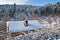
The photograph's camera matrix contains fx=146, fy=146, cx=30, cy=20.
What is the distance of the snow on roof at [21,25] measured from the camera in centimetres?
278

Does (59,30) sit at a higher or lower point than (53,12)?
lower

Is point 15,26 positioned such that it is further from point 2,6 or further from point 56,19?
point 56,19

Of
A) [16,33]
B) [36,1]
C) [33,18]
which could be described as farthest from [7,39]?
[36,1]

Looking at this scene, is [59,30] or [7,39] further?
[59,30]

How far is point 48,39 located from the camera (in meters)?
2.85

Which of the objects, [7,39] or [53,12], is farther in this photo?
[53,12]

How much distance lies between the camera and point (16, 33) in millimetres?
2754

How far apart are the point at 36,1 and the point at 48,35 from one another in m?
0.71

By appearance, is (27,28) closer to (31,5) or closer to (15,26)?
(15,26)

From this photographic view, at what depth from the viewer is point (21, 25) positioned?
282 centimetres

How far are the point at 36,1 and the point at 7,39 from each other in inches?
36.5

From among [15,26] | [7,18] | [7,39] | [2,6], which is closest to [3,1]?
[2,6]

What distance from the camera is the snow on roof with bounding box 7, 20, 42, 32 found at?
9.11 feet

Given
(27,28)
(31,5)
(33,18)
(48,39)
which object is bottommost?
(48,39)
